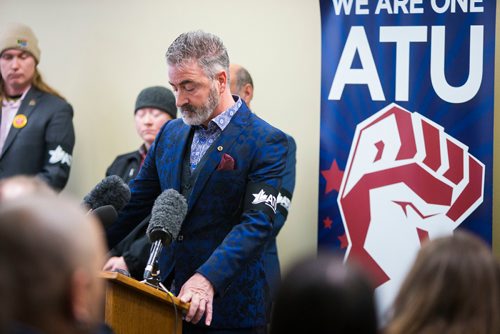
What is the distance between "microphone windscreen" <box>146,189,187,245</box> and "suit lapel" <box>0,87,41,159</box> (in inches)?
100

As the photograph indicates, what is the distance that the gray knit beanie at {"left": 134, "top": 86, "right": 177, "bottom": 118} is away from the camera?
493 centimetres

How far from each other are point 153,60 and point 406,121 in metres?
1.79

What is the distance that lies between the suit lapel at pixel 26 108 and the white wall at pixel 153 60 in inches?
21.4

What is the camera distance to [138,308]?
2.68 meters

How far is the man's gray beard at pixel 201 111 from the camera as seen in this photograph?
3.12 m

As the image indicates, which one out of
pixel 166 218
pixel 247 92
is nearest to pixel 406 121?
pixel 247 92

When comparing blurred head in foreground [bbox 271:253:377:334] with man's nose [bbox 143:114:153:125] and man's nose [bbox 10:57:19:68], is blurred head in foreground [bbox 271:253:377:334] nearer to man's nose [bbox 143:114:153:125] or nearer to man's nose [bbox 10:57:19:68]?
man's nose [bbox 143:114:153:125]

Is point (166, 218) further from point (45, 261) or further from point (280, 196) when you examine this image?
point (280, 196)

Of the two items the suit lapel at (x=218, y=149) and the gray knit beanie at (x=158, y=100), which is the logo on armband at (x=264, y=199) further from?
the gray knit beanie at (x=158, y=100)

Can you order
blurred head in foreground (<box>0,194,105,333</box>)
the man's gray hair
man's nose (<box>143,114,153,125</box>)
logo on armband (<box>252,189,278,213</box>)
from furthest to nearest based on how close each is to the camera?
man's nose (<box>143,114,153,125</box>) → the man's gray hair → logo on armband (<box>252,189,278,213</box>) → blurred head in foreground (<box>0,194,105,333</box>)

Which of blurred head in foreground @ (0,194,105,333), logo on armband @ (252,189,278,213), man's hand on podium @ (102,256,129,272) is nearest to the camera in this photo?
blurred head in foreground @ (0,194,105,333)

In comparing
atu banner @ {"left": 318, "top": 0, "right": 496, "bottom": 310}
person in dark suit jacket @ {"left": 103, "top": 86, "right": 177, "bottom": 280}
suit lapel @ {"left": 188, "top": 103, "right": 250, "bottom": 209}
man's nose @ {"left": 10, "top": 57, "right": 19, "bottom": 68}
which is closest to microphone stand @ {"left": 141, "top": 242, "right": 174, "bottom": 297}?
suit lapel @ {"left": 188, "top": 103, "right": 250, "bottom": 209}

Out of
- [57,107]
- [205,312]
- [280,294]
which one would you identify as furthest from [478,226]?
[280,294]

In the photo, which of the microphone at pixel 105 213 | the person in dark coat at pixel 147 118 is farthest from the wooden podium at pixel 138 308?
the person in dark coat at pixel 147 118
